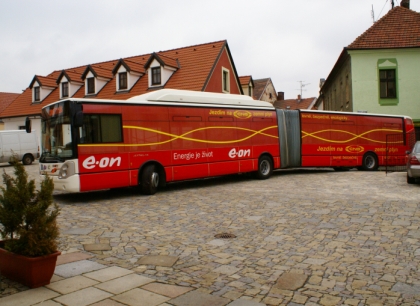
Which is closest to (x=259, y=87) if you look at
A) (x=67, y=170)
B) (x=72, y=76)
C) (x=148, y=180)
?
(x=72, y=76)

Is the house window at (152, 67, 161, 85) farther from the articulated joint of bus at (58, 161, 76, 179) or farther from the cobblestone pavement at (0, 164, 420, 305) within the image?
the articulated joint of bus at (58, 161, 76, 179)

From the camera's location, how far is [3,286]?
500 centimetres

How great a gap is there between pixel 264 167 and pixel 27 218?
13.9m

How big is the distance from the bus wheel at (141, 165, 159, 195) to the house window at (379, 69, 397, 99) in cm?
1964

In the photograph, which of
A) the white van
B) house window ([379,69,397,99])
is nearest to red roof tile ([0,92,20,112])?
the white van

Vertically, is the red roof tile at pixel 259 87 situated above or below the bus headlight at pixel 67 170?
above

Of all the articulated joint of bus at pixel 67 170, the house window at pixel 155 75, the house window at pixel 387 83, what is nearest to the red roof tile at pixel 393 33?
the house window at pixel 387 83

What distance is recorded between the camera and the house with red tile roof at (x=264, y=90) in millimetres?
65375

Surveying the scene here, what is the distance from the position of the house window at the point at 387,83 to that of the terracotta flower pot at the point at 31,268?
87.1 ft

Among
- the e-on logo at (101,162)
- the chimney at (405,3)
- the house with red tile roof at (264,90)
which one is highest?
the chimney at (405,3)

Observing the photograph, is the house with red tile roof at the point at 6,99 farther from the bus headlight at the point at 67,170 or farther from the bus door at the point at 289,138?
the bus headlight at the point at 67,170

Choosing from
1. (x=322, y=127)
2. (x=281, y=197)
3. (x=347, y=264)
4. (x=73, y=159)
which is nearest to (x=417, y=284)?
(x=347, y=264)

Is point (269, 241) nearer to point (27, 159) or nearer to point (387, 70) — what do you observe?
point (387, 70)

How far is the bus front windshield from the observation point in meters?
11.9
